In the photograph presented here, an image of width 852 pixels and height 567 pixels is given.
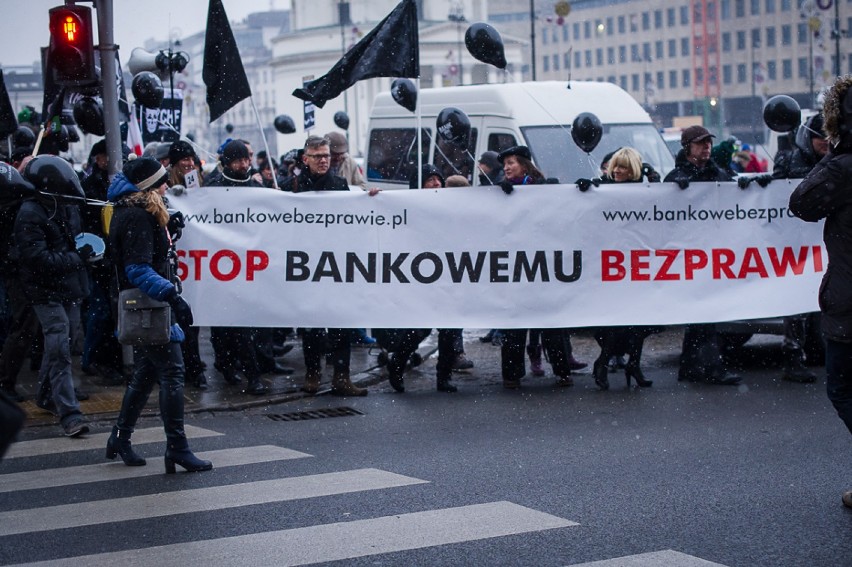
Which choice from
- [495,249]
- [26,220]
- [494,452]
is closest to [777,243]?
[495,249]

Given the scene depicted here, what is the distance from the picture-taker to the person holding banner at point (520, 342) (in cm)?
1039

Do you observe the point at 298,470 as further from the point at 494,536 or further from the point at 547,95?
the point at 547,95

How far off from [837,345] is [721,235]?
176 inches

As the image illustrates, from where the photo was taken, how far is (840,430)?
811 cm

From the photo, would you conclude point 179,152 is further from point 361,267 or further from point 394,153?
point 394,153

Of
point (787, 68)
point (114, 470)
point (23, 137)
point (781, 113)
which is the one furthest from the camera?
point (787, 68)

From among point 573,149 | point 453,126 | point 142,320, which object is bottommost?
point 142,320

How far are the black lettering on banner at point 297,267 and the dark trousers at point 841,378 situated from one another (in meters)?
5.13

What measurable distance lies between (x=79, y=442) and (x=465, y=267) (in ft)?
11.4

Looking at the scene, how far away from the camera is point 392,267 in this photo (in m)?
10.4

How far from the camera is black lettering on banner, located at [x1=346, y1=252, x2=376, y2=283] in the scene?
407 inches

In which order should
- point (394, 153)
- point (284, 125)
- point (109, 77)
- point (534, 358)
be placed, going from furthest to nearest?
point (284, 125), point (394, 153), point (534, 358), point (109, 77)

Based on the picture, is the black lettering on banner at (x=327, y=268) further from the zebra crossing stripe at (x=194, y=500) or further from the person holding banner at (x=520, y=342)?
the zebra crossing stripe at (x=194, y=500)

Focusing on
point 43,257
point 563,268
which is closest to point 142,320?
point 43,257
